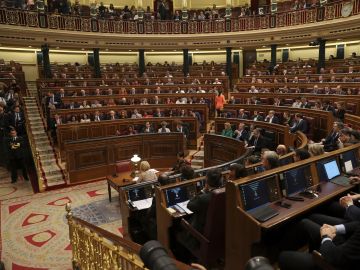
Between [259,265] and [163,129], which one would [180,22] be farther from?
[259,265]

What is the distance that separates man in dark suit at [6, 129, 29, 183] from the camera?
24.1 feet

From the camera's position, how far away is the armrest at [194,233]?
127 inches

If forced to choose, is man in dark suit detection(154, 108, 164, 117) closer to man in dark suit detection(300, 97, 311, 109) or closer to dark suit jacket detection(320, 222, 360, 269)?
man in dark suit detection(300, 97, 311, 109)

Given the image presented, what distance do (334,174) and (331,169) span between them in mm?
75

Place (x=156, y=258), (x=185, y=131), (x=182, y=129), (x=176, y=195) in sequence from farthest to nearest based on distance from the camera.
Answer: (x=185, y=131) → (x=182, y=129) → (x=176, y=195) → (x=156, y=258)

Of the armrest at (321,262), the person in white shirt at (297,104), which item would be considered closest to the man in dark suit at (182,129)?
the person in white shirt at (297,104)

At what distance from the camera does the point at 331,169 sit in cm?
402

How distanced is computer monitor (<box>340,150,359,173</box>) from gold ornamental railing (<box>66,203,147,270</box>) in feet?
10.5

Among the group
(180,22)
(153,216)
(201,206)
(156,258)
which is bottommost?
(153,216)

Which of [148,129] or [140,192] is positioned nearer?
[140,192]

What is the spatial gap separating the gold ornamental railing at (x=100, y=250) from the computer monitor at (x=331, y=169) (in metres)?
2.72

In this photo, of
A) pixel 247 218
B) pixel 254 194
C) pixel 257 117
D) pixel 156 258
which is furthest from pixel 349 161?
pixel 257 117

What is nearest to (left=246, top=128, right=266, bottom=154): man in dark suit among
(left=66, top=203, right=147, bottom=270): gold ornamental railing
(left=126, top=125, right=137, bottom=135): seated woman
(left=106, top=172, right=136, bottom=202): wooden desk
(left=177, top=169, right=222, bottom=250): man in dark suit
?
(left=106, top=172, right=136, bottom=202): wooden desk

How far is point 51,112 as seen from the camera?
9234 millimetres
